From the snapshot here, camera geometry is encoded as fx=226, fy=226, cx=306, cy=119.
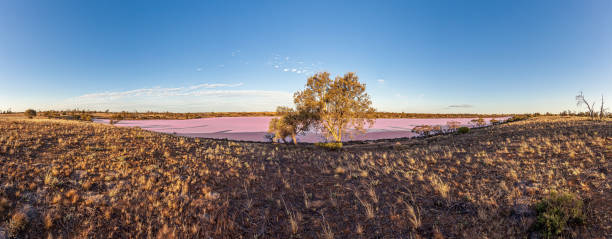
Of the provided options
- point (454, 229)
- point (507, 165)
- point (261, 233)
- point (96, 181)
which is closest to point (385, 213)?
point (454, 229)

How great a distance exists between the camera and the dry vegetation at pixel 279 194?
18.4 ft

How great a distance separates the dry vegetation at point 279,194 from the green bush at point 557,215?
17cm

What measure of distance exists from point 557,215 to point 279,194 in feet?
24.2

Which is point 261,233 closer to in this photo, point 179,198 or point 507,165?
point 179,198

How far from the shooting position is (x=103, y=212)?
6.20 m

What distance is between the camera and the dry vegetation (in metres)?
5.60

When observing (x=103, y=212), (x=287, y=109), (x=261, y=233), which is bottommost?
(x=261, y=233)

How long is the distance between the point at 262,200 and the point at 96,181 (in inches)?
232

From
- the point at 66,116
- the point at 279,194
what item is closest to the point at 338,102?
the point at 279,194

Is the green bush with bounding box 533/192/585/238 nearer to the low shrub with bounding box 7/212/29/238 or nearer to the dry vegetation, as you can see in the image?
the dry vegetation

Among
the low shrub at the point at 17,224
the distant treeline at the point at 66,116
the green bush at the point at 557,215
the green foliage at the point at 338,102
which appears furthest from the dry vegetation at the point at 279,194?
the distant treeline at the point at 66,116

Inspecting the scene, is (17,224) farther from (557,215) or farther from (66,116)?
(66,116)

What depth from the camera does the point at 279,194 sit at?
8430 mm

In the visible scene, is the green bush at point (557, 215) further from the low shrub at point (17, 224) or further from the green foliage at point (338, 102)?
the green foliage at point (338, 102)
